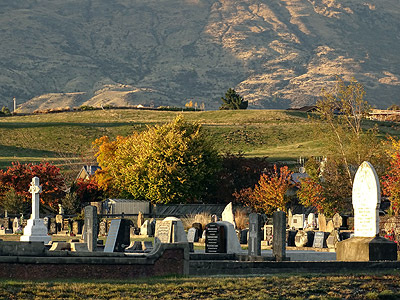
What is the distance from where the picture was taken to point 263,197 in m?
71.7

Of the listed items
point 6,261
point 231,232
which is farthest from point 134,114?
point 6,261

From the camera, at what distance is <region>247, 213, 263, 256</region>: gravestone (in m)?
34.7

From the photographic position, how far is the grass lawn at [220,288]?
23516 millimetres

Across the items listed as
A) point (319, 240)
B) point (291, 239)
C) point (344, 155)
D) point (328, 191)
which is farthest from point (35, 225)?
point (344, 155)

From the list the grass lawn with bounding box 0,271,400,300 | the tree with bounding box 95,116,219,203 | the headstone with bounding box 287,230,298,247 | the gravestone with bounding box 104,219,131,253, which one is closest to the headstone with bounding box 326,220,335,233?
the headstone with bounding box 287,230,298,247

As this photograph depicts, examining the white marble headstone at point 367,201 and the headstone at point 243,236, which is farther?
the headstone at point 243,236

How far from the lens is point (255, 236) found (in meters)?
35.2

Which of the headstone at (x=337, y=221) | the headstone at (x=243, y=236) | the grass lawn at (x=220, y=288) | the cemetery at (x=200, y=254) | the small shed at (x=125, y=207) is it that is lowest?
the grass lawn at (x=220, y=288)

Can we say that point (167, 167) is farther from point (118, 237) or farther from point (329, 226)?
point (118, 237)

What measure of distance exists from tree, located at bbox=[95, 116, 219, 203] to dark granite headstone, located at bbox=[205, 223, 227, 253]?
1557 inches

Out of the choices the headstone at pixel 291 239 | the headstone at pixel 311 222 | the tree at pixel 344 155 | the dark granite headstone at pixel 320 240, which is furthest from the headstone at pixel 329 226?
the tree at pixel 344 155

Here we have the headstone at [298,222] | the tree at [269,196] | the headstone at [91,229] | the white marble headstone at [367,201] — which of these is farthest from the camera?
the tree at [269,196]

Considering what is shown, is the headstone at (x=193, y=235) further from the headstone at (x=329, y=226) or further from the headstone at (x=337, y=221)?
the headstone at (x=337, y=221)

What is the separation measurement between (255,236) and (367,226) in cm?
556
